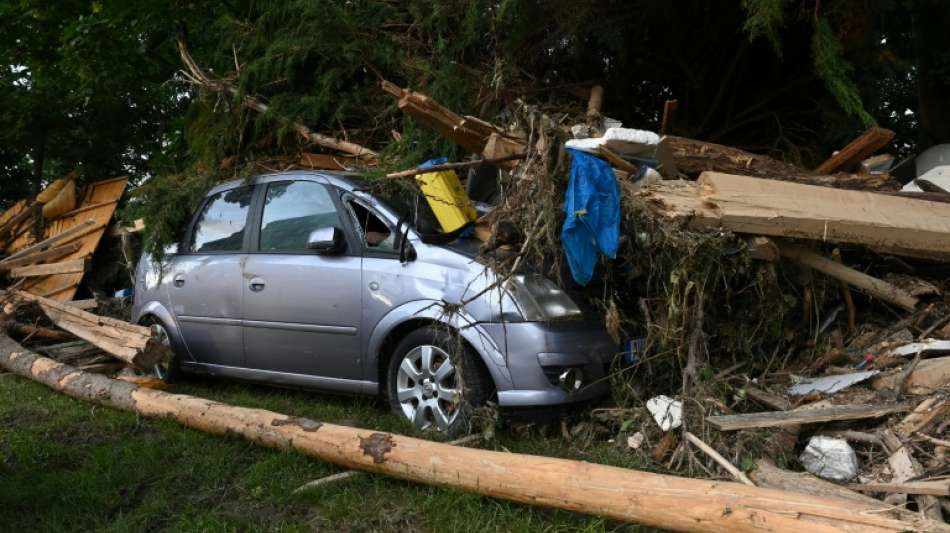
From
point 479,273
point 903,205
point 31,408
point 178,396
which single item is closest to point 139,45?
point 31,408

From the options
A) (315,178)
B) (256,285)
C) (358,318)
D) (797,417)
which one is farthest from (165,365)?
(797,417)

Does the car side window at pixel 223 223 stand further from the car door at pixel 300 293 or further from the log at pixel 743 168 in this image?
the log at pixel 743 168

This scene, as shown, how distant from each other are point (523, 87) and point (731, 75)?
2.18 metres

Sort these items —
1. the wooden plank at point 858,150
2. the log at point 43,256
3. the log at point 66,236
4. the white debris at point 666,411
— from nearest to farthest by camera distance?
the white debris at point 666,411 < the wooden plank at point 858,150 < the log at point 43,256 < the log at point 66,236

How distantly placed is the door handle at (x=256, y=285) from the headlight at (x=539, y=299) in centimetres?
201

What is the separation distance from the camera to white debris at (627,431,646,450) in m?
4.21

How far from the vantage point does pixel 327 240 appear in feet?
16.9

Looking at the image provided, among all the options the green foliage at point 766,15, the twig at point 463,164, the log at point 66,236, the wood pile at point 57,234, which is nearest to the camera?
the twig at point 463,164

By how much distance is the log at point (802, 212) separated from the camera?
14.8ft

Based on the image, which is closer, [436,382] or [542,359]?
[542,359]

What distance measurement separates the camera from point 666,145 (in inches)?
205

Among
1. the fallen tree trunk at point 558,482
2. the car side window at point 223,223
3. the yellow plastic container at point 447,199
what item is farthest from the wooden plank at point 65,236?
the yellow plastic container at point 447,199

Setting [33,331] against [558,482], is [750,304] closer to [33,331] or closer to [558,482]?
[558,482]

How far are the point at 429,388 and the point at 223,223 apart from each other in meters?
2.51
